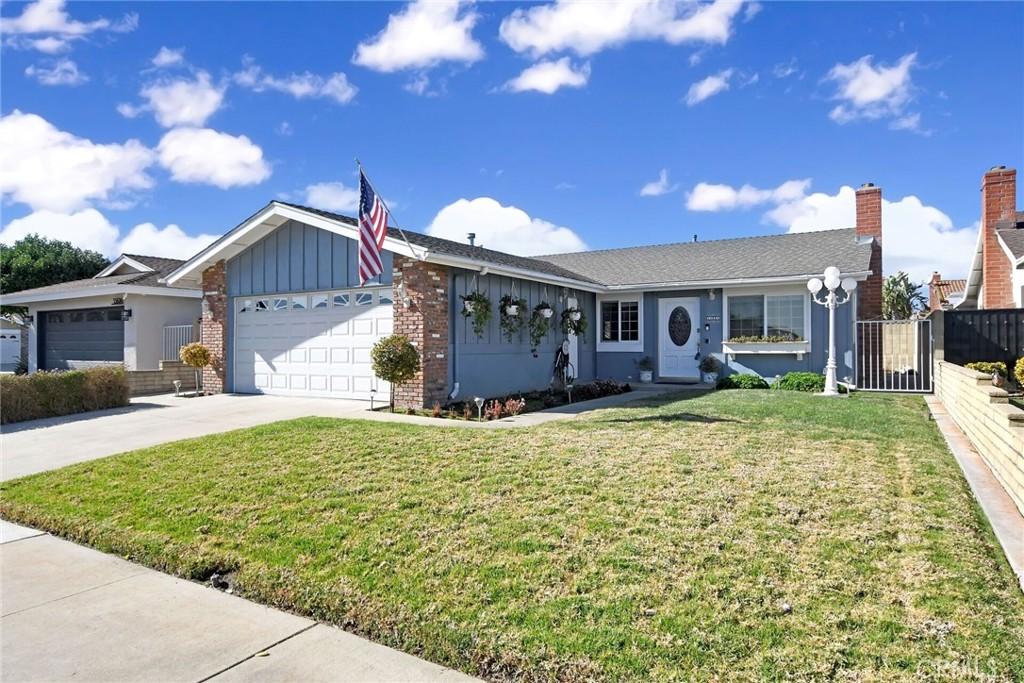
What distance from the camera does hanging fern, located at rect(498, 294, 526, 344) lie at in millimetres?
12492

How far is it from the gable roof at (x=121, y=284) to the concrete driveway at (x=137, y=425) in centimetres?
443

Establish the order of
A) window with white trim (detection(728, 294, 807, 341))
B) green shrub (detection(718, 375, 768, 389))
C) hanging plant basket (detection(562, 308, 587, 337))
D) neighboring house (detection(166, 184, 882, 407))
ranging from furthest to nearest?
hanging plant basket (detection(562, 308, 587, 337)) < window with white trim (detection(728, 294, 807, 341)) < green shrub (detection(718, 375, 768, 389)) < neighboring house (detection(166, 184, 882, 407))

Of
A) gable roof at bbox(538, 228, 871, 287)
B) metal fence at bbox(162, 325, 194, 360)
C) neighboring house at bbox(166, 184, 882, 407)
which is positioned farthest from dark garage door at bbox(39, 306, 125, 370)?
gable roof at bbox(538, 228, 871, 287)

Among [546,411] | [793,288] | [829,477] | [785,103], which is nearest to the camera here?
[829,477]

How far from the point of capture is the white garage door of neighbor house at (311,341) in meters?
11.6

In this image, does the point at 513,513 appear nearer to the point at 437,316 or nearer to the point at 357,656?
the point at 357,656

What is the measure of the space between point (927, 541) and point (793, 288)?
1145 centimetres

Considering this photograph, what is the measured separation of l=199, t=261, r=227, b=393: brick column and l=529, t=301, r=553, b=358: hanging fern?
22.2ft

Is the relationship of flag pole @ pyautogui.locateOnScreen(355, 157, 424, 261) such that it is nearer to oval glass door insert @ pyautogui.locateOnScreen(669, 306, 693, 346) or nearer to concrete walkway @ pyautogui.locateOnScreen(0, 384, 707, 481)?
concrete walkway @ pyautogui.locateOnScreen(0, 384, 707, 481)

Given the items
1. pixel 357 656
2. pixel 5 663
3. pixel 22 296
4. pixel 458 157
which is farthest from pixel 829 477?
pixel 22 296

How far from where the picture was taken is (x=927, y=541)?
398 cm

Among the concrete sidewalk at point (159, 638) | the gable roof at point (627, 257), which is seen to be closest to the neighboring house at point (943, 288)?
the gable roof at point (627, 257)

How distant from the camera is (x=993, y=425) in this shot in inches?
224

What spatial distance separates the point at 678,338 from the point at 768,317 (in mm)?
2214
